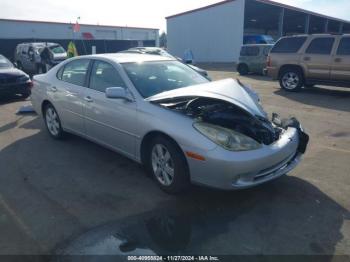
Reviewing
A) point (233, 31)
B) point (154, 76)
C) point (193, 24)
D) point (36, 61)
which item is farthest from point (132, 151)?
point (193, 24)

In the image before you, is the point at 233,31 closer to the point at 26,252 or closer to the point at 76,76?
the point at 76,76

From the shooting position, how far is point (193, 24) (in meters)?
31.3

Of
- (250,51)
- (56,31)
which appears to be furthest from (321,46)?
(56,31)

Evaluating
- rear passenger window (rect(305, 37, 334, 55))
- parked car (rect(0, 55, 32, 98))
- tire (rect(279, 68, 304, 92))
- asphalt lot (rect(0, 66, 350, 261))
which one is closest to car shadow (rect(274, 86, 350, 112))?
tire (rect(279, 68, 304, 92))

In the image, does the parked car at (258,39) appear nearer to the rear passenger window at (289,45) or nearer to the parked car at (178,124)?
the rear passenger window at (289,45)

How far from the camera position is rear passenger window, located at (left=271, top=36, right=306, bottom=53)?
1080 centimetres

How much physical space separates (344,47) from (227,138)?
27.7 feet

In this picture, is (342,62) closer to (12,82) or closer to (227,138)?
(227,138)

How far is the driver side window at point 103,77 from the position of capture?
4.39 metres

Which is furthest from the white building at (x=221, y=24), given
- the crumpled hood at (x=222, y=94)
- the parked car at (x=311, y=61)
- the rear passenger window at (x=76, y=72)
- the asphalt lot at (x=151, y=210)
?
the crumpled hood at (x=222, y=94)

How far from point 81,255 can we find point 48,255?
28 cm

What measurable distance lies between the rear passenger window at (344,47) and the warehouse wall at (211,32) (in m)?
18.2

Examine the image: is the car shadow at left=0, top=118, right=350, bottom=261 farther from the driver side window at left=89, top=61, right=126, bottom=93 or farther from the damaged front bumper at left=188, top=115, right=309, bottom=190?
the driver side window at left=89, top=61, right=126, bottom=93

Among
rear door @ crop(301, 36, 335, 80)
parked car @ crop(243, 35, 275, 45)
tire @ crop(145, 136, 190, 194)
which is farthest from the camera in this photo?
parked car @ crop(243, 35, 275, 45)
